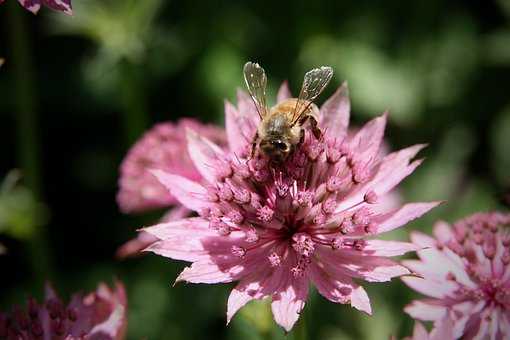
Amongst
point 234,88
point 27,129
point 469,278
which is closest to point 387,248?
point 469,278

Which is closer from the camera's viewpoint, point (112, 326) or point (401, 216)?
point (401, 216)

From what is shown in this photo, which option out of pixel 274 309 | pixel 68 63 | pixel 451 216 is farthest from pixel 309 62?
pixel 274 309

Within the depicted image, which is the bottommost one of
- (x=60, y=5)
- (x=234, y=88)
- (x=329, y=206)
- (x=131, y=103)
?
(x=329, y=206)

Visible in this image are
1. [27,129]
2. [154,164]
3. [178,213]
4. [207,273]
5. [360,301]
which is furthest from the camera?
[27,129]

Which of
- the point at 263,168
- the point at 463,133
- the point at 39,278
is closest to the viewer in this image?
the point at 263,168

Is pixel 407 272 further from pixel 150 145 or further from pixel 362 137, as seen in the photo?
Answer: pixel 150 145

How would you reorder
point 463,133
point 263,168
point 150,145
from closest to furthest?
point 263,168, point 150,145, point 463,133

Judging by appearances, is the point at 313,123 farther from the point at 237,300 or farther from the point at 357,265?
the point at 237,300

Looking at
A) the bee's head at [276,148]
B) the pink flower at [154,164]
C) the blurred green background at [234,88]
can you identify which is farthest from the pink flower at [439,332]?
the blurred green background at [234,88]
